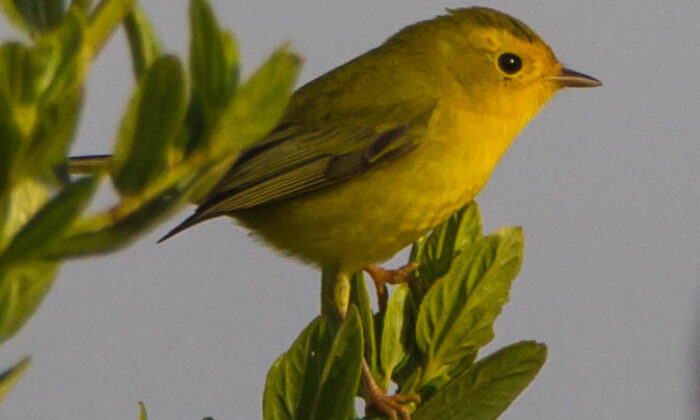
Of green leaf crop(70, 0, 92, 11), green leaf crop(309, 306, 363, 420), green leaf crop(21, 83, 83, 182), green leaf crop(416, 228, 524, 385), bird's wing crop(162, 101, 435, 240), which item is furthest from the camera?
bird's wing crop(162, 101, 435, 240)

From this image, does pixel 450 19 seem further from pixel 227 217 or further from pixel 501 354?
pixel 501 354

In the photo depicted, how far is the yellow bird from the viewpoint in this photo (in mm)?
3568

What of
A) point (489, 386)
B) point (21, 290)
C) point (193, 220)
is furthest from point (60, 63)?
point (193, 220)

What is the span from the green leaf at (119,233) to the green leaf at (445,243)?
49.9 inches

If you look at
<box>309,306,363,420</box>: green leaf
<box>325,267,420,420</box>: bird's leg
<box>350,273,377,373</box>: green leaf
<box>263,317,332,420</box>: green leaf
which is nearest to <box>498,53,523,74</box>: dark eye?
<box>325,267,420,420</box>: bird's leg

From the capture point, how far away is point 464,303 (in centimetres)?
183

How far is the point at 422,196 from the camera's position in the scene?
140 inches

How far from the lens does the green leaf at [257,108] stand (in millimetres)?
733

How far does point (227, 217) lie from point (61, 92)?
3.02 meters

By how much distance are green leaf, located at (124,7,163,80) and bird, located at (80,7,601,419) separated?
7.43 feet

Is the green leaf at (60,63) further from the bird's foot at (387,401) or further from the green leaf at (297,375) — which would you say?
the bird's foot at (387,401)

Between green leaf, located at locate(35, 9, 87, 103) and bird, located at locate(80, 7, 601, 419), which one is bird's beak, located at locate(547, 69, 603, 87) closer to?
bird, located at locate(80, 7, 601, 419)

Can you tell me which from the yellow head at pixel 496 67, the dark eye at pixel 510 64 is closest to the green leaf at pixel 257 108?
the yellow head at pixel 496 67

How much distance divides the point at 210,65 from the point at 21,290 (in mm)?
190
